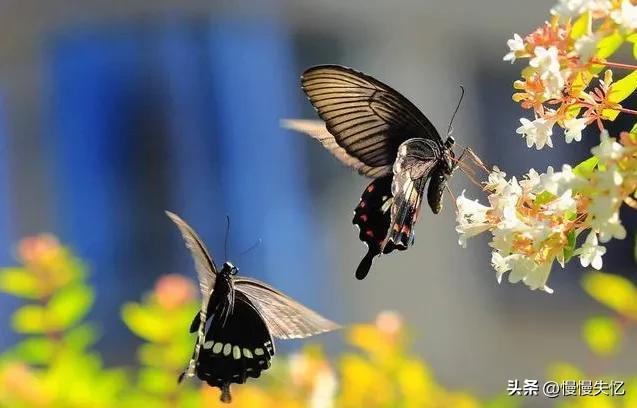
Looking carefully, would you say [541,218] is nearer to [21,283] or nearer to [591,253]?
[591,253]

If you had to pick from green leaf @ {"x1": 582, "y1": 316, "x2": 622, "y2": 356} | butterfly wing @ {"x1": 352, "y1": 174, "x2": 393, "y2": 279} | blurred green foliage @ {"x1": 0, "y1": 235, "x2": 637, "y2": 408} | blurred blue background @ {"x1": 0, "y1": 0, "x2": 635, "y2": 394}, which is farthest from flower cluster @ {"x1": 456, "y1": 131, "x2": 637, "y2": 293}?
blurred blue background @ {"x1": 0, "y1": 0, "x2": 635, "y2": 394}

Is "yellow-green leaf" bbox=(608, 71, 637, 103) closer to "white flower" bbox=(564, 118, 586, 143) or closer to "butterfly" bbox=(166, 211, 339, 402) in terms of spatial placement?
"white flower" bbox=(564, 118, 586, 143)

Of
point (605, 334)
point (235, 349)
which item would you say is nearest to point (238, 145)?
point (605, 334)

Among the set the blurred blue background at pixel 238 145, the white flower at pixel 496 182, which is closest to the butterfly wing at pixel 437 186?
the white flower at pixel 496 182

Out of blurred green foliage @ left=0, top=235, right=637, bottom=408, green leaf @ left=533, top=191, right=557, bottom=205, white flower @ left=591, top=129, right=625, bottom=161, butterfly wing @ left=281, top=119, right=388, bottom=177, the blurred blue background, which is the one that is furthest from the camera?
the blurred blue background

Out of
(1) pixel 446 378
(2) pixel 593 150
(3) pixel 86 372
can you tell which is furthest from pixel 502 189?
A: (1) pixel 446 378
